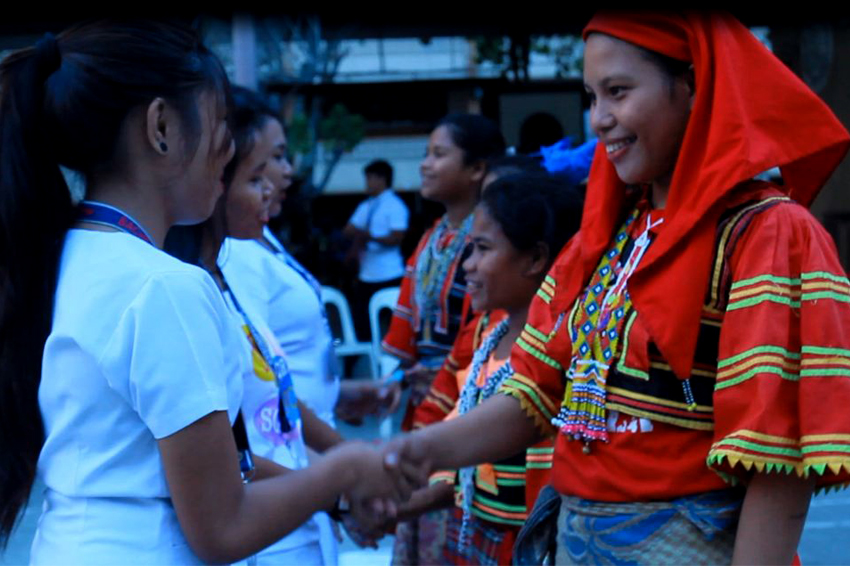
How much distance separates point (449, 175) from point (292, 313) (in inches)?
62.4

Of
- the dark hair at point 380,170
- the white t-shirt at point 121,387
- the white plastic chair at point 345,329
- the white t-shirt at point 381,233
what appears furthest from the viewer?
the dark hair at point 380,170

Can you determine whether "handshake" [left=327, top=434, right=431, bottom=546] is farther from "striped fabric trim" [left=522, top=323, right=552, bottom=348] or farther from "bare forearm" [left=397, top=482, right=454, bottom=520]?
→ "bare forearm" [left=397, top=482, right=454, bottom=520]

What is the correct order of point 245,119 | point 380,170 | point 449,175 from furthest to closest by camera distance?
point 380,170
point 449,175
point 245,119

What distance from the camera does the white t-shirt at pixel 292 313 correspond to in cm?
330

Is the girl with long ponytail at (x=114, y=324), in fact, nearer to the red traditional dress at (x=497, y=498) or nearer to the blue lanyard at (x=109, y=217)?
the blue lanyard at (x=109, y=217)

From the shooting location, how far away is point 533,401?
7.32 ft

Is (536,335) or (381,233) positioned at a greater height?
(536,335)

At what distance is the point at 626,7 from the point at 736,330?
0.70 meters

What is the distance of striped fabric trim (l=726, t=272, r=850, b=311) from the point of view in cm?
171

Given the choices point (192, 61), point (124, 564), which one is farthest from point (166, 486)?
point (192, 61)

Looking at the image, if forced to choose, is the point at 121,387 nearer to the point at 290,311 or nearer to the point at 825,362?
the point at 825,362

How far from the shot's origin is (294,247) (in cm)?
1035

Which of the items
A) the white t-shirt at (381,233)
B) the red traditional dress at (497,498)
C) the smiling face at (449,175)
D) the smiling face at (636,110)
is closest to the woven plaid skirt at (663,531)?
the smiling face at (636,110)

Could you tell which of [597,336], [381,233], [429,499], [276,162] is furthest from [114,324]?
[381,233]
